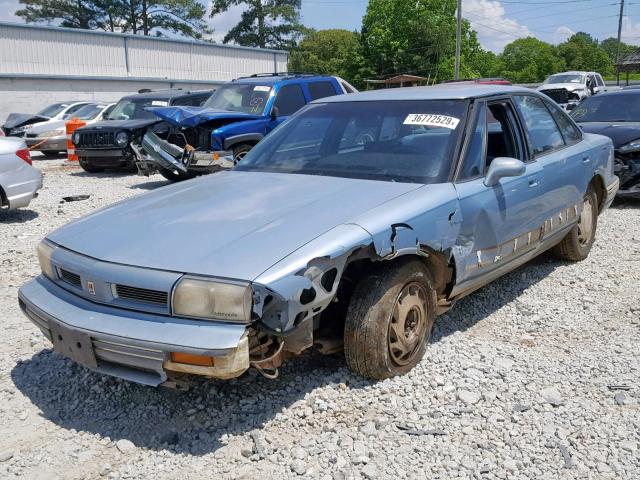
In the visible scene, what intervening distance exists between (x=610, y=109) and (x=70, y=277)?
28.2 feet

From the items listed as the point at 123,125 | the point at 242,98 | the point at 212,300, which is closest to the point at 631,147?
the point at 242,98

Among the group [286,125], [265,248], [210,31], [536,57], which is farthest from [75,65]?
[536,57]

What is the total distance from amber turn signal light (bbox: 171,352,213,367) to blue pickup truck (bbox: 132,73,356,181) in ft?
22.4

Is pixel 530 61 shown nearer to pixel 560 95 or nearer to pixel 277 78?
pixel 560 95

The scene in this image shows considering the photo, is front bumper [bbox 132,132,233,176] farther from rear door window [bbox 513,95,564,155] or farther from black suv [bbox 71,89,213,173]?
rear door window [bbox 513,95,564,155]

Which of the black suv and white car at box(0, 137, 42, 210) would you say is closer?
white car at box(0, 137, 42, 210)

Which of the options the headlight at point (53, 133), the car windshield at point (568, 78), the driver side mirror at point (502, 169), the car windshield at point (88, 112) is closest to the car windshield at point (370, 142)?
the driver side mirror at point (502, 169)

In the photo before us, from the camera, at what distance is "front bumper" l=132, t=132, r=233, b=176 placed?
31.1ft

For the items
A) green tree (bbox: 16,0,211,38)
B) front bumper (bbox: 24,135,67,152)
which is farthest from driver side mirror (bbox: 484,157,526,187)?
green tree (bbox: 16,0,211,38)

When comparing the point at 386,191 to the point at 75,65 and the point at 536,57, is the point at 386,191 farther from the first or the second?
the point at 536,57

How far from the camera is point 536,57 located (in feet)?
232

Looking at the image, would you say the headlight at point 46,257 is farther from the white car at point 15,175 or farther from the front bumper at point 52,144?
the front bumper at point 52,144

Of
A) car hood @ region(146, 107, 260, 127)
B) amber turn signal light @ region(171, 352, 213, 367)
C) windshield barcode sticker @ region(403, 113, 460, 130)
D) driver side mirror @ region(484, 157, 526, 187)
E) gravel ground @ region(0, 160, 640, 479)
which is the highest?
windshield barcode sticker @ region(403, 113, 460, 130)

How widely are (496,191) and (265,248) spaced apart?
1783mm
